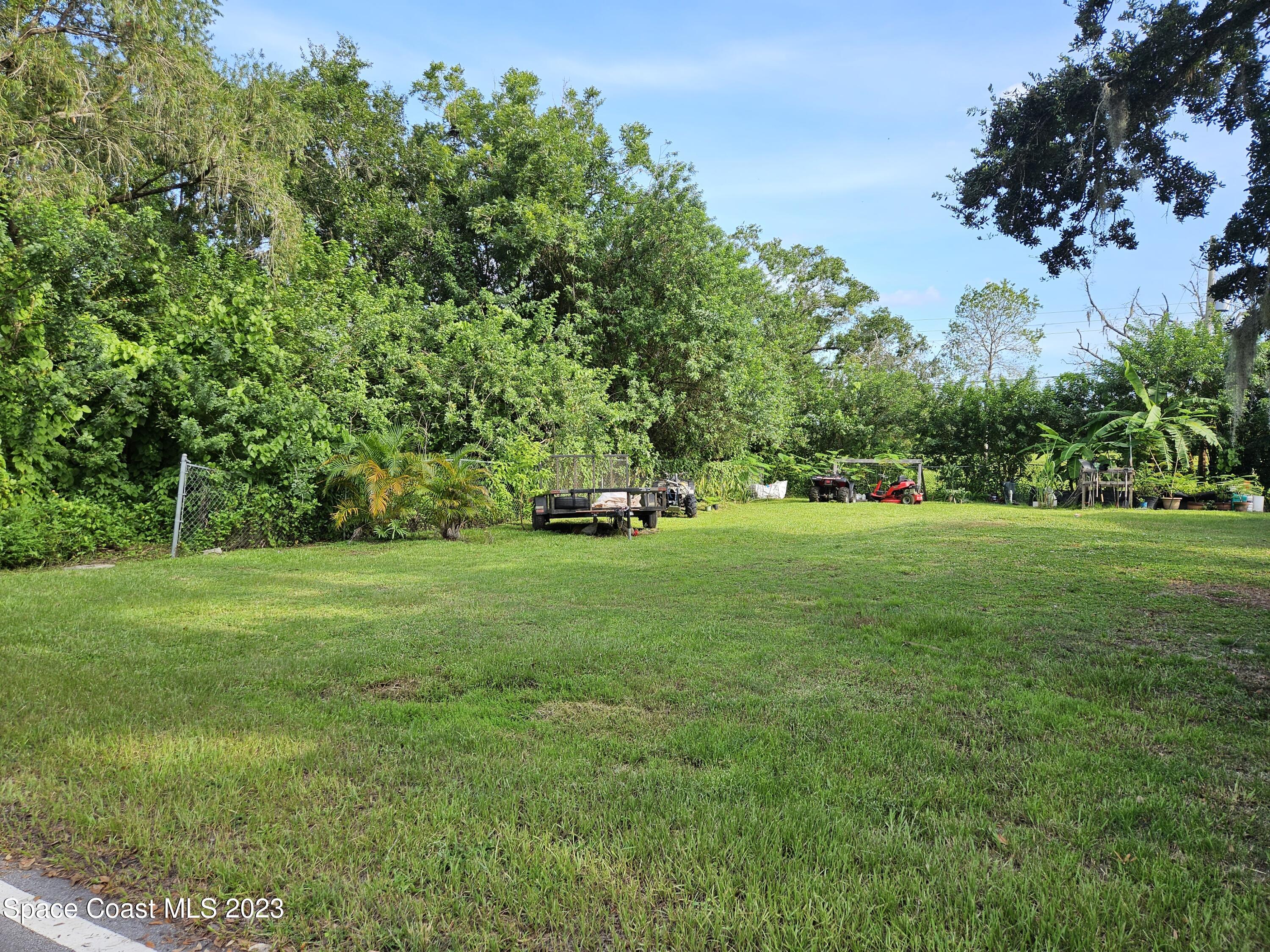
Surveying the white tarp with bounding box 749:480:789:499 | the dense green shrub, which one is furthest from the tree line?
the white tarp with bounding box 749:480:789:499

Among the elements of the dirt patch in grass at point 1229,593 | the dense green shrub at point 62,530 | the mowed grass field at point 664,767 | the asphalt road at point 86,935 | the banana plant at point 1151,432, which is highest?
the banana plant at point 1151,432

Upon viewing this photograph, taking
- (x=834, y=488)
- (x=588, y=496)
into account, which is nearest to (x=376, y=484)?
(x=588, y=496)

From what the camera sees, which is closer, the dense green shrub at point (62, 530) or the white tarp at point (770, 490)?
the dense green shrub at point (62, 530)

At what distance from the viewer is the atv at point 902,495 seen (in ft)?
75.1

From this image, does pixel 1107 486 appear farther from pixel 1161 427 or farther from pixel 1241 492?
pixel 1241 492

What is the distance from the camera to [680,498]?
18.7 m

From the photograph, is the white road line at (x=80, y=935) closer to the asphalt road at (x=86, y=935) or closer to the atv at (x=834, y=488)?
the asphalt road at (x=86, y=935)

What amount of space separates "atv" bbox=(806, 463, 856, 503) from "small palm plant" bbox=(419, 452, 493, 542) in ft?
46.9

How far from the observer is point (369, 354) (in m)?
14.3

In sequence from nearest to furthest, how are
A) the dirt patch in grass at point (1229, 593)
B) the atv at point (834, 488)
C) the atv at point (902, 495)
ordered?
1. the dirt patch in grass at point (1229, 593)
2. the atv at point (902, 495)
3. the atv at point (834, 488)

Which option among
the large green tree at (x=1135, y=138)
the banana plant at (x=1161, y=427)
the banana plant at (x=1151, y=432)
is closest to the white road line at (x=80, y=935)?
the large green tree at (x=1135, y=138)

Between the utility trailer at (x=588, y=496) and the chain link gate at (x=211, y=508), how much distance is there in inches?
194

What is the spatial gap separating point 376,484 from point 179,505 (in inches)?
104

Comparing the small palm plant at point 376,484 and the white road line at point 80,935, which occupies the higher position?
the small palm plant at point 376,484
